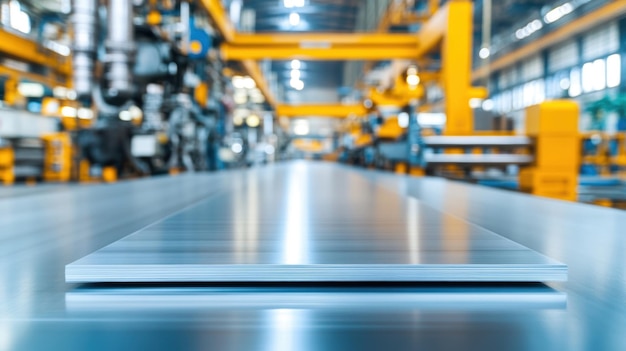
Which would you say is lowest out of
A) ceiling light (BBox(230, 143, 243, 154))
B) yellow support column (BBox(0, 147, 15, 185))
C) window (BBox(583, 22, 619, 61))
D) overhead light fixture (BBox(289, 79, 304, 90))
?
yellow support column (BBox(0, 147, 15, 185))

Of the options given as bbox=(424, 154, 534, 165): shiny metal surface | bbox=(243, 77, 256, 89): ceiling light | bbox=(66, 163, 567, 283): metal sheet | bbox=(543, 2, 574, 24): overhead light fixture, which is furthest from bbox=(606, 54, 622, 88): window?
bbox=(66, 163, 567, 283): metal sheet

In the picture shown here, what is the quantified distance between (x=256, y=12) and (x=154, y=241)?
18256 millimetres

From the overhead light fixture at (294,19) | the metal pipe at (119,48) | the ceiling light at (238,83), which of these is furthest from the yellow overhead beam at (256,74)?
the metal pipe at (119,48)

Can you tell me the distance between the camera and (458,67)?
6.18 meters

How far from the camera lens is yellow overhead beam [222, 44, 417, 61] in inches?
336

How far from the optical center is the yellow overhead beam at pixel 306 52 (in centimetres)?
855

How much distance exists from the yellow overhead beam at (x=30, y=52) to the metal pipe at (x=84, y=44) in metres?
2.80

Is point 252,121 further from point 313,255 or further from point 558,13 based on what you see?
point 313,255

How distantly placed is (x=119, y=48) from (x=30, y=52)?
11.5 feet

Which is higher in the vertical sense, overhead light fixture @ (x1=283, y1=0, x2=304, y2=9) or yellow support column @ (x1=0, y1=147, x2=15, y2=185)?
overhead light fixture @ (x1=283, y1=0, x2=304, y2=9)

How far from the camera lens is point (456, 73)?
616cm

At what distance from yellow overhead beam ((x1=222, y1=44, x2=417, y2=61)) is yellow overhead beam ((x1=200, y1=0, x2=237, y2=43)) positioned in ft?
0.89

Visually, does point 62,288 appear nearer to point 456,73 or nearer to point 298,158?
point 456,73

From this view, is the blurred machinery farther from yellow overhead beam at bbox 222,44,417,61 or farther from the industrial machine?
yellow overhead beam at bbox 222,44,417,61
